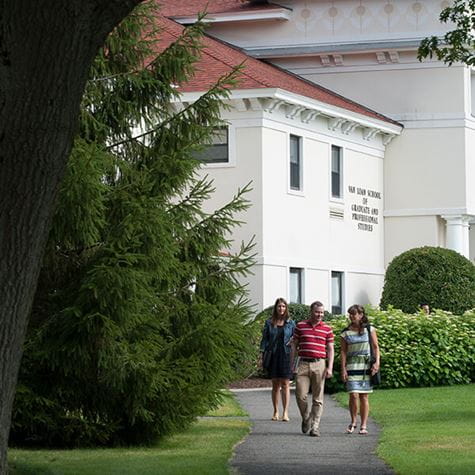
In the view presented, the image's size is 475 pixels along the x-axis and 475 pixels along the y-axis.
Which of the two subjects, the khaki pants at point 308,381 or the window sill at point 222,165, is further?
the window sill at point 222,165

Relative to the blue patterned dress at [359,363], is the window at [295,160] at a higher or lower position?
higher

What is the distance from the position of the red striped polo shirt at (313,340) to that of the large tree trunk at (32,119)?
459 inches

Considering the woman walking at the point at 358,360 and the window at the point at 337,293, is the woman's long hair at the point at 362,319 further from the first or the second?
the window at the point at 337,293

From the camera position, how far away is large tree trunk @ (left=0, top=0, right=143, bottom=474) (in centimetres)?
1007

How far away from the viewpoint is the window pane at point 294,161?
39469 mm

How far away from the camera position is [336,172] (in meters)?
41.8

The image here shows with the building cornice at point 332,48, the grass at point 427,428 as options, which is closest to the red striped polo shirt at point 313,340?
the grass at point 427,428

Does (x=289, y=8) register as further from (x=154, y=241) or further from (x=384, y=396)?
(x=154, y=241)

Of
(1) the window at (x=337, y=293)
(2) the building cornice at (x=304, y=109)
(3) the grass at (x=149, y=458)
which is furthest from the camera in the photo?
(1) the window at (x=337, y=293)

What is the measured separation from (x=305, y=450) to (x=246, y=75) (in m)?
20.2

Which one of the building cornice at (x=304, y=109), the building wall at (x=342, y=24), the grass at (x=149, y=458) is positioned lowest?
the grass at (x=149, y=458)

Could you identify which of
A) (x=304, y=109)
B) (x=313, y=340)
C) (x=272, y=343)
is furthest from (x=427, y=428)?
(x=304, y=109)

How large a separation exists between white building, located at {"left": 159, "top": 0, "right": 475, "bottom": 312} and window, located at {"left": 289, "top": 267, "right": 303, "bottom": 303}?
4 centimetres

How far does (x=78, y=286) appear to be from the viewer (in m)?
18.0
